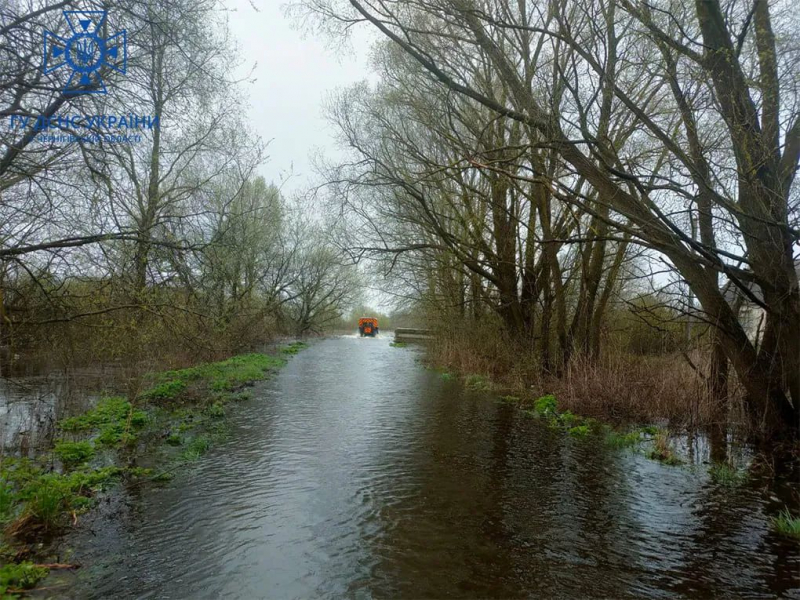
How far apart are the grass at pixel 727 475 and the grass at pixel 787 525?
1.06m

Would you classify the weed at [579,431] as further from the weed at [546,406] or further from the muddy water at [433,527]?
the weed at [546,406]

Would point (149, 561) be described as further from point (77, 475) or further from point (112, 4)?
point (112, 4)

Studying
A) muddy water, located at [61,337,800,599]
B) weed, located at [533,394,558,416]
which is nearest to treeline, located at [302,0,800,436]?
weed, located at [533,394,558,416]

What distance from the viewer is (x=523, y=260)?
15539 millimetres

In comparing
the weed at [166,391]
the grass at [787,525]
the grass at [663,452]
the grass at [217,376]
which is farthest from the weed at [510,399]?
the weed at [166,391]

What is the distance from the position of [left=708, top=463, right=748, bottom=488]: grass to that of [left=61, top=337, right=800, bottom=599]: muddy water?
0.44ft

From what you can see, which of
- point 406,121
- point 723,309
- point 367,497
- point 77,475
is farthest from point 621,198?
point 406,121

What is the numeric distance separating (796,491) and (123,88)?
10.2 m

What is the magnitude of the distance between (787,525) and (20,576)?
665cm

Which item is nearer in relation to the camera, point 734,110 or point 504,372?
point 734,110

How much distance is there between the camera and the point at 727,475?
653 centimetres

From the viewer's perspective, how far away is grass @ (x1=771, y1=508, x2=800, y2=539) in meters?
4.88

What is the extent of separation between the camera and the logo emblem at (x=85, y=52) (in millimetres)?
6309

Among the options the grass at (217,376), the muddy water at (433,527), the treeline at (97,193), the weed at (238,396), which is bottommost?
the muddy water at (433,527)
